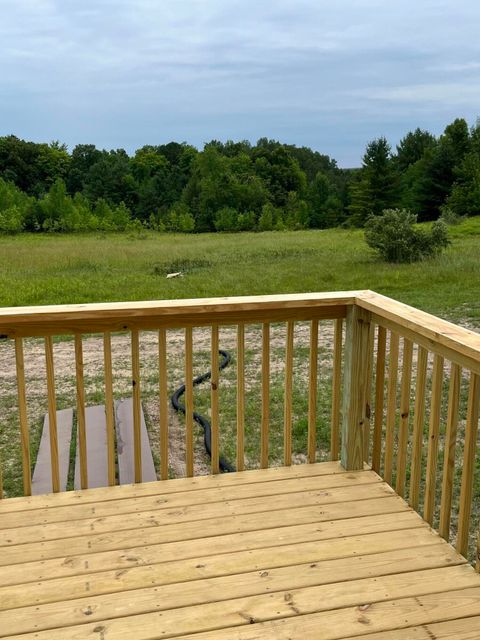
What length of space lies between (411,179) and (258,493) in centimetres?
4608

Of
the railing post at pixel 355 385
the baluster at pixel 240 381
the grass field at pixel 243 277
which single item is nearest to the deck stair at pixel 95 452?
the baluster at pixel 240 381

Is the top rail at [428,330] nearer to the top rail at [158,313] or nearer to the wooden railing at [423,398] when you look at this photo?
the wooden railing at [423,398]

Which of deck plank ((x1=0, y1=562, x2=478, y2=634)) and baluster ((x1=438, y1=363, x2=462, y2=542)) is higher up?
baluster ((x1=438, y1=363, x2=462, y2=542))

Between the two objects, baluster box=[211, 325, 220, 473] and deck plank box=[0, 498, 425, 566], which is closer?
deck plank box=[0, 498, 425, 566]

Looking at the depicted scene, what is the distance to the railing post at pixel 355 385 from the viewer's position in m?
2.70

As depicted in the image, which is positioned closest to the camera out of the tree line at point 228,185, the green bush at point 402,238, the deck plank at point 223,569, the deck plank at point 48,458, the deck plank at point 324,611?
the deck plank at point 324,611

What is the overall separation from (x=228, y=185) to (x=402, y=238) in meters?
34.4

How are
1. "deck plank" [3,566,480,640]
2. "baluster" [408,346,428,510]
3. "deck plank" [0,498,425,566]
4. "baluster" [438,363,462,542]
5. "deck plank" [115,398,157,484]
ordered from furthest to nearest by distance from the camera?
"deck plank" [115,398,157,484] < "baluster" [408,346,428,510] < "deck plank" [0,498,425,566] < "baluster" [438,363,462,542] < "deck plank" [3,566,480,640]

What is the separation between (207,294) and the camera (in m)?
9.99

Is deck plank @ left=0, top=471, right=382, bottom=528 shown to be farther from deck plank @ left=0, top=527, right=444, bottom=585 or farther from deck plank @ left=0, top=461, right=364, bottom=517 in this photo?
deck plank @ left=0, top=527, right=444, bottom=585

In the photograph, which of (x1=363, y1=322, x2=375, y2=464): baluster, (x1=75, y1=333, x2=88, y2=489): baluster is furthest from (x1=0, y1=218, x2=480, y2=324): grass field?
(x1=75, y1=333, x2=88, y2=489): baluster

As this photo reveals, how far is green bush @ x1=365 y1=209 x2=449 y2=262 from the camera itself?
13336 millimetres

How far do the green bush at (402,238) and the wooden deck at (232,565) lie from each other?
445 inches

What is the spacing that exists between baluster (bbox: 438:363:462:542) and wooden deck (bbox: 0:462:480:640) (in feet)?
0.33
